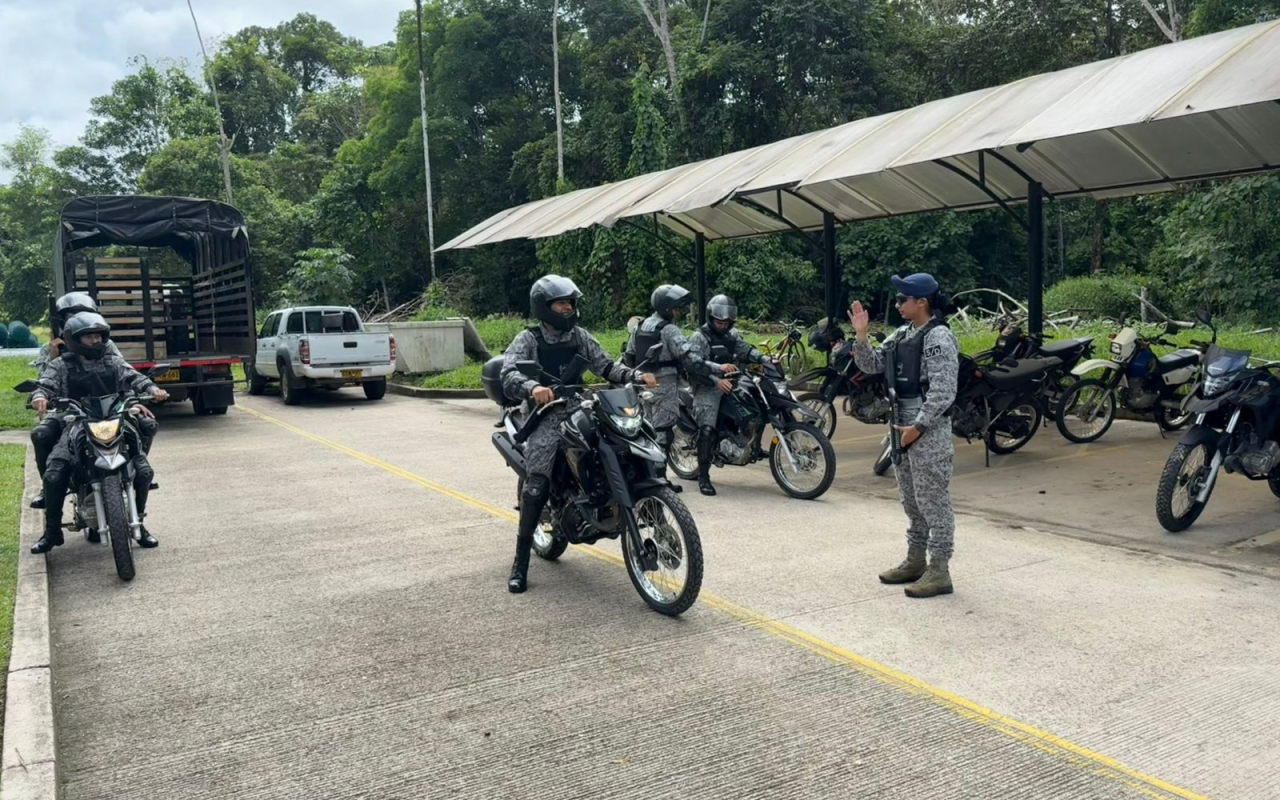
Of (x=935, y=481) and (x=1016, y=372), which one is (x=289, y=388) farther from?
(x=935, y=481)

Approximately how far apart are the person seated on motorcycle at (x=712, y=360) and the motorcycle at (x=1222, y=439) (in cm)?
340

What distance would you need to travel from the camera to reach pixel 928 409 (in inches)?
212

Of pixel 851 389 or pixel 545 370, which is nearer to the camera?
pixel 545 370

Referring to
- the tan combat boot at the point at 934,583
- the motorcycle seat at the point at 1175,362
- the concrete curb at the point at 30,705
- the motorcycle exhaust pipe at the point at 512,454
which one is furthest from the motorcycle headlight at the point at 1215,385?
the concrete curb at the point at 30,705

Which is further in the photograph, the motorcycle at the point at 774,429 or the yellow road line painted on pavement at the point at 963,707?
the motorcycle at the point at 774,429

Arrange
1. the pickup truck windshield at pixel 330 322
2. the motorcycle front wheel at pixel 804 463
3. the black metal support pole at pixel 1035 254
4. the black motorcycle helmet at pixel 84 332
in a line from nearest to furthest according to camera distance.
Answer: the black motorcycle helmet at pixel 84 332 → the motorcycle front wheel at pixel 804 463 → the black metal support pole at pixel 1035 254 → the pickup truck windshield at pixel 330 322

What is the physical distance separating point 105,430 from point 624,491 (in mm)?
3481

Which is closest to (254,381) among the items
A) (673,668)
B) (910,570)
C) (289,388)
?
(289,388)

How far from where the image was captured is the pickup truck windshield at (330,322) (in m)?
18.8

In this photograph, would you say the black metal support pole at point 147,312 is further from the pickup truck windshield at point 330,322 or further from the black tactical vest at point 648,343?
the black tactical vest at point 648,343

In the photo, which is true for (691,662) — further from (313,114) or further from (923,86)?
(313,114)

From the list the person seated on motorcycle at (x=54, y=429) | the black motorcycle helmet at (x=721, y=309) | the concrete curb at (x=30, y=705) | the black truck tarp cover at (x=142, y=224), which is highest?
the black truck tarp cover at (x=142, y=224)

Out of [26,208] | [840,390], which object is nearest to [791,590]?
[840,390]

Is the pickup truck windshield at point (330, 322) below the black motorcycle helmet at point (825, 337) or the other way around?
the other way around
